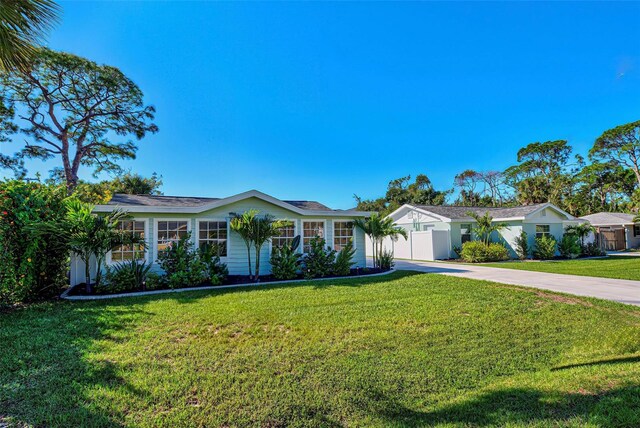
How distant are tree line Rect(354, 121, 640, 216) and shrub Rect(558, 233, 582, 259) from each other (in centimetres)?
1668

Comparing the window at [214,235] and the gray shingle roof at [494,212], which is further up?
the gray shingle roof at [494,212]

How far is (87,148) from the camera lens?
879 inches

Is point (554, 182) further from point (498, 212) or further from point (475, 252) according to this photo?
point (475, 252)

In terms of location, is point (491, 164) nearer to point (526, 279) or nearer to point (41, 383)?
point (526, 279)

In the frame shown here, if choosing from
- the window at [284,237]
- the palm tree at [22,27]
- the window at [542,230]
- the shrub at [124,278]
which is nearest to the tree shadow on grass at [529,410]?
the palm tree at [22,27]

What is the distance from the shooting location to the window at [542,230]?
18828 millimetres

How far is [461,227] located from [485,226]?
78.7 inches

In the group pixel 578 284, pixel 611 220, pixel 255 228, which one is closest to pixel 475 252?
pixel 578 284

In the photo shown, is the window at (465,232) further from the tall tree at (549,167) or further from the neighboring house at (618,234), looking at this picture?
the tall tree at (549,167)

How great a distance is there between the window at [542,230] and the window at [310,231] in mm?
15041

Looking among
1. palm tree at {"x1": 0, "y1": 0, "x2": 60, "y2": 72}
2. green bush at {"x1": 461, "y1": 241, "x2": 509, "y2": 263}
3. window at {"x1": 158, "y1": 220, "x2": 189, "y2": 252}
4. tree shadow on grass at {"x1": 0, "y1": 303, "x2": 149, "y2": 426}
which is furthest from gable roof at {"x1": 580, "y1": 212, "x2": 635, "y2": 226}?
palm tree at {"x1": 0, "y1": 0, "x2": 60, "y2": 72}

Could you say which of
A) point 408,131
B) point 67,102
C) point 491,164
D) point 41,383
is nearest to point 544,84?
point 408,131

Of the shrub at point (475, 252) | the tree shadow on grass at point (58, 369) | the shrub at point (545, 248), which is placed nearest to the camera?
the tree shadow on grass at point (58, 369)

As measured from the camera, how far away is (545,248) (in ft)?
58.0
